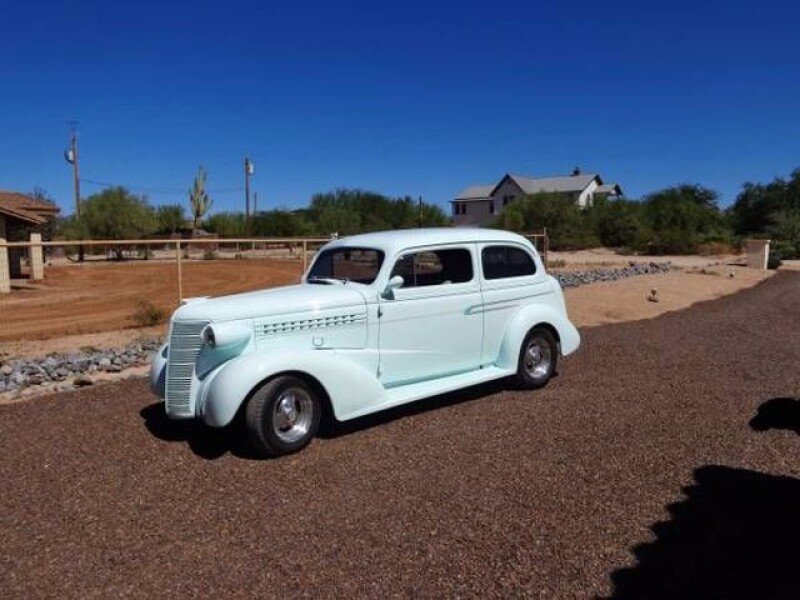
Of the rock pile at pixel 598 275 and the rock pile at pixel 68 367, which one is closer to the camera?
the rock pile at pixel 68 367

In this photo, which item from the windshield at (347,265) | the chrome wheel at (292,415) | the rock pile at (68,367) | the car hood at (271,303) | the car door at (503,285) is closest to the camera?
the chrome wheel at (292,415)

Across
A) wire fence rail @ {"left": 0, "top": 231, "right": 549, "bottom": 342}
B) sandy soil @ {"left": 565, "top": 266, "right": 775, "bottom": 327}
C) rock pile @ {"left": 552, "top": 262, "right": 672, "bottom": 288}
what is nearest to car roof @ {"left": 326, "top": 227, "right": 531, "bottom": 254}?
wire fence rail @ {"left": 0, "top": 231, "right": 549, "bottom": 342}

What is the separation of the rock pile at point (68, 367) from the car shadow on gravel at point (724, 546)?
6.67m

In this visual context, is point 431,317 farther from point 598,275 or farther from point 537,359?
point 598,275

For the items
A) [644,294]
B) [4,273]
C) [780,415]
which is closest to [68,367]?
[780,415]

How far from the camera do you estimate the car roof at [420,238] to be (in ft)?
21.2

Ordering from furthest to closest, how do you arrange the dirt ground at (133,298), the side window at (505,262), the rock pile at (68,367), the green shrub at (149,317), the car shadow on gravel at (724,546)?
1. the green shrub at (149,317)
2. the dirt ground at (133,298)
3. the rock pile at (68,367)
4. the side window at (505,262)
5. the car shadow on gravel at (724,546)

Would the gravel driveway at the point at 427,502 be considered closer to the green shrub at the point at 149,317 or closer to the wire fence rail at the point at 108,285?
the green shrub at the point at 149,317

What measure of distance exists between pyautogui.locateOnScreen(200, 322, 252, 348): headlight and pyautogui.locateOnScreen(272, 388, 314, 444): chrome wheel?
1.87 ft

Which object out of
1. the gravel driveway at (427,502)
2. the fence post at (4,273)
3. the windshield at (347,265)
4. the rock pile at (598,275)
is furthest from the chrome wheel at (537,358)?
the fence post at (4,273)

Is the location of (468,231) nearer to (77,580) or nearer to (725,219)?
(77,580)

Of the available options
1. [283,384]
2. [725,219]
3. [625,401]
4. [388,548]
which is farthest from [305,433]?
[725,219]

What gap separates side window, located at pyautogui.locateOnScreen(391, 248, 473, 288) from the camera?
21.2ft

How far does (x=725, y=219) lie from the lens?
55.3m
